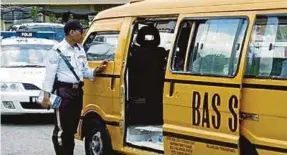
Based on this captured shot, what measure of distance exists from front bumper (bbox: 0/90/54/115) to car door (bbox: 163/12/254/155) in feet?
18.2

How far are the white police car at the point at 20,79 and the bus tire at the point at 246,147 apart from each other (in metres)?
6.50

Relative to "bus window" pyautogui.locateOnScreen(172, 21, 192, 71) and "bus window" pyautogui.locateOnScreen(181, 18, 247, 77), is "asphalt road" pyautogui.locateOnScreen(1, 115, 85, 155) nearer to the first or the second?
"bus window" pyautogui.locateOnScreen(172, 21, 192, 71)

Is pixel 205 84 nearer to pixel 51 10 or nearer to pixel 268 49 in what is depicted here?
pixel 268 49

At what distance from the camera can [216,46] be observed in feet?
22.7

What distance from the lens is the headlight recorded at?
497 inches

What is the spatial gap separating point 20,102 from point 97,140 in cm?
409

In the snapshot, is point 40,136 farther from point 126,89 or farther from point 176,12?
point 176,12

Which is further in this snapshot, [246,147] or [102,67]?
[102,67]

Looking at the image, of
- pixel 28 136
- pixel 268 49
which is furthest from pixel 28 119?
pixel 268 49

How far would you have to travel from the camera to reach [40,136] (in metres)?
11.5

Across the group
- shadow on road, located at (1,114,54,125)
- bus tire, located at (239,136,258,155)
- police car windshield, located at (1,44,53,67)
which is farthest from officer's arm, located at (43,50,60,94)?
police car windshield, located at (1,44,53,67)

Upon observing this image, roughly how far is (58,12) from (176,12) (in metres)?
35.9

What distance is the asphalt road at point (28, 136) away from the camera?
10.1m

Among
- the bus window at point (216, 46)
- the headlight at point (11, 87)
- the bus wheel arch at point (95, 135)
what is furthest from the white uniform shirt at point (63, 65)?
the headlight at point (11, 87)
